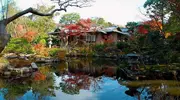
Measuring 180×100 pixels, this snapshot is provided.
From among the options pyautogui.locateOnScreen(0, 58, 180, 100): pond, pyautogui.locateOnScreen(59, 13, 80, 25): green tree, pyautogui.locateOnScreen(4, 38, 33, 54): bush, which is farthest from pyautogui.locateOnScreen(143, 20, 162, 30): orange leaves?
pyautogui.locateOnScreen(59, 13, 80, 25): green tree

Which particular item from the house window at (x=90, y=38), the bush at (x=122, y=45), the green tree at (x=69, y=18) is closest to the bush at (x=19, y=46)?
the bush at (x=122, y=45)

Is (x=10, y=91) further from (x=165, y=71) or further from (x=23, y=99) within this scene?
(x=165, y=71)

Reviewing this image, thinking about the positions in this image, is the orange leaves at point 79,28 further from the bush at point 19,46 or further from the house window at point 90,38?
the bush at point 19,46

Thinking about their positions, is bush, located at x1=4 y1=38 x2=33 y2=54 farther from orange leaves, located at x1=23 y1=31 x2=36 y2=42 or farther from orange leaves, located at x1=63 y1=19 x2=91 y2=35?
orange leaves, located at x1=63 y1=19 x2=91 y2=35

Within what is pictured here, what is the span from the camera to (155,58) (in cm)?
1702

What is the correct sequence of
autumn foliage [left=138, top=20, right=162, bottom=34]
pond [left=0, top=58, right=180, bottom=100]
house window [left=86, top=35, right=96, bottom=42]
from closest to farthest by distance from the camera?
pond [left=0, top=58, right=180, bottom=100]
autumn foliage [left=138, top=20, right=162, bottom=34]
house window [left=86, top=35, right=96, bottom=42]

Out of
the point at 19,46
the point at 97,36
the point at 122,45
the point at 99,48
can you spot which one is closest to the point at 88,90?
the point at 19,46

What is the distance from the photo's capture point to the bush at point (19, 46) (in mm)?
22025

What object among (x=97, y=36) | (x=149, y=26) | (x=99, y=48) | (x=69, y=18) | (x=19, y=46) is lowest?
(x=99, y=48)

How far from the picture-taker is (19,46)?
73.4ft

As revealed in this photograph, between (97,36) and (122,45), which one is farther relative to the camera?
(97,36)

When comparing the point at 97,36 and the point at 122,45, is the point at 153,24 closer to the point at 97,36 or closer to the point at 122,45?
the point at 122,45

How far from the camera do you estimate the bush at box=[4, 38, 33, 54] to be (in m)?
22.0

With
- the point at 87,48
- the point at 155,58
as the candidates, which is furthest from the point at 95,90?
the point at 87,48
